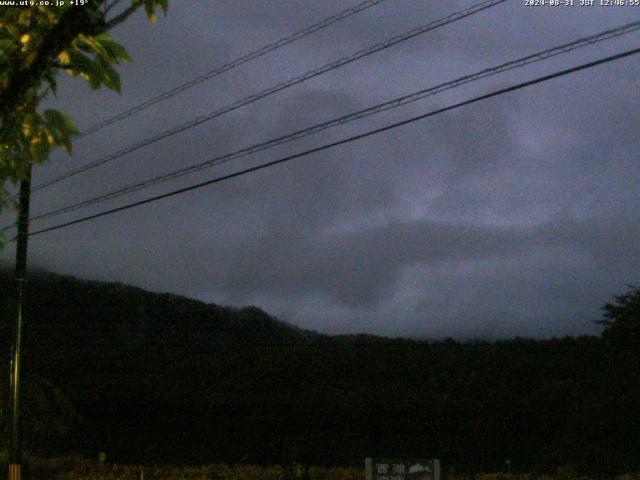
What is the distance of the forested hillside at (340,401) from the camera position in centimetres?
2294

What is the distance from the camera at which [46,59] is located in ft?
15.1

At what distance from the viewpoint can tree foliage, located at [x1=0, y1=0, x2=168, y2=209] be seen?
14.6ft

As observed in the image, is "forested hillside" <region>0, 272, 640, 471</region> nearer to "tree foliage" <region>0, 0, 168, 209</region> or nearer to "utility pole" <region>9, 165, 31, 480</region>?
"utility pole" <region>9, 165, 31, 480</region>

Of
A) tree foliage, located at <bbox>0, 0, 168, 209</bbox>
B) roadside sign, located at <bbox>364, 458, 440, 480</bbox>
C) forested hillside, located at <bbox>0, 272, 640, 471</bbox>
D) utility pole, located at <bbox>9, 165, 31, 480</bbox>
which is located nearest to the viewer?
tree foliage, located at <bbox>0, 0, 168, 209</bbox>

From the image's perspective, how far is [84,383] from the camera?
33.6 meters

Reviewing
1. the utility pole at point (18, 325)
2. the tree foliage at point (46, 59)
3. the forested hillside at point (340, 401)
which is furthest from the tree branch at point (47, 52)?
the forested hillside at point (340, 401)

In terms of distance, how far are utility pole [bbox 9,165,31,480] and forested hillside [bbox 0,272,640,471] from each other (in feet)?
18.8

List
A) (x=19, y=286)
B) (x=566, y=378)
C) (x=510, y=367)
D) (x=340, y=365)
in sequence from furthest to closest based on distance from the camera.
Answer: (x=340, y=365)
(x=510, y=367)
(x=566, y=378)
(x=19, y=286)

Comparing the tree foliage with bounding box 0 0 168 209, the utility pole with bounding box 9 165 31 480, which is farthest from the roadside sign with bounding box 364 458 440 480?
the utility pole with bounding box 9 165 31 480

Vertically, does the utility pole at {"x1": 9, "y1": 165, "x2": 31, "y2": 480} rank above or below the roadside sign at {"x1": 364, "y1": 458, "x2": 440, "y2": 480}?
above

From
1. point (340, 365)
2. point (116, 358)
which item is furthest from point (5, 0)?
point (116, 358)

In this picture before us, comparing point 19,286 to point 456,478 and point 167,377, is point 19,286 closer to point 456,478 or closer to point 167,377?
point 456,478

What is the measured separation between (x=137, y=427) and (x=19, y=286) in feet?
48.3

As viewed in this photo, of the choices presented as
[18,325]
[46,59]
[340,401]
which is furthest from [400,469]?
[340,401]
